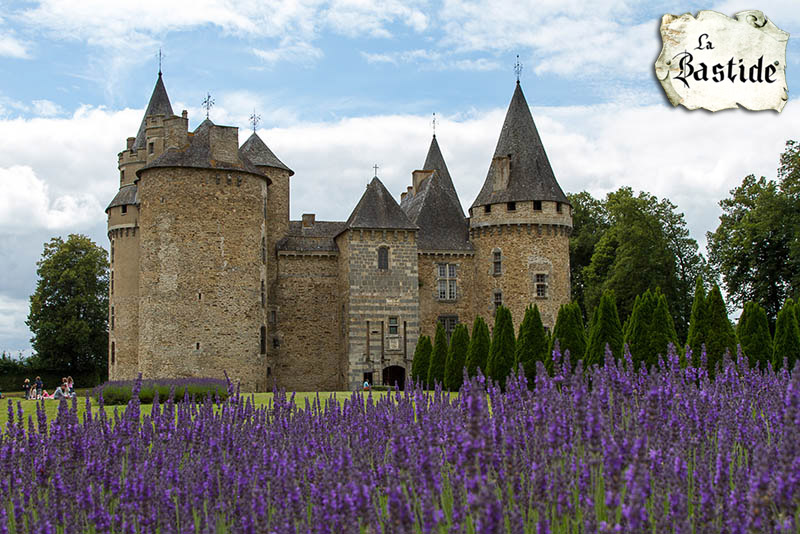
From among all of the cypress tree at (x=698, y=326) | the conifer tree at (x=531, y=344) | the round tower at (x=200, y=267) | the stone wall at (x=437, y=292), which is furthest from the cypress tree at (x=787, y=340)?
the round tower at (x=200, y=267)

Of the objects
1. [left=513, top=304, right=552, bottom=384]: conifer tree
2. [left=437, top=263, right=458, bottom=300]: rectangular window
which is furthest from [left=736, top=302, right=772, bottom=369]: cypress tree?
[left=437, top=263, right=458, bottom=300]: rectangular window

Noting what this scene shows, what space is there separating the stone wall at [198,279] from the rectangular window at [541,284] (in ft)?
40.9

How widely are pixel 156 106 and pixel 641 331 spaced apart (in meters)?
30.5

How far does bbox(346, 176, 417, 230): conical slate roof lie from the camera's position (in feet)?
121

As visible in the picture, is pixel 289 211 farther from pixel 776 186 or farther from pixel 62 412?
pixel 62 412

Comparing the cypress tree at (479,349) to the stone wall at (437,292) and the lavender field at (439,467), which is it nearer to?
the stone wall at (437,292)

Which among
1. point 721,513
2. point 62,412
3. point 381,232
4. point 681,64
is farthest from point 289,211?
point 721,513

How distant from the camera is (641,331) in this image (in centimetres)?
2166

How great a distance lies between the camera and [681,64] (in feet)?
44.5

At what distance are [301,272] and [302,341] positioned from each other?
10.4 ft

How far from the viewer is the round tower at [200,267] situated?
112ft

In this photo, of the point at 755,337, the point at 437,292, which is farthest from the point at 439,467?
the point at 437,292

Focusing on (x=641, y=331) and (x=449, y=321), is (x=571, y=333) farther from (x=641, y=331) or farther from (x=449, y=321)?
(x=449, y=321)

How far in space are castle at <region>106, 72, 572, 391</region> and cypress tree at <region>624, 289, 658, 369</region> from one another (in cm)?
1550
